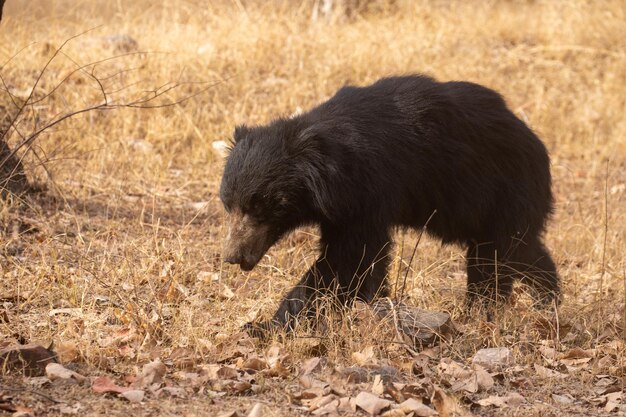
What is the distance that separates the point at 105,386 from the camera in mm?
3764

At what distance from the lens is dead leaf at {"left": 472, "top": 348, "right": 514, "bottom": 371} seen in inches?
177

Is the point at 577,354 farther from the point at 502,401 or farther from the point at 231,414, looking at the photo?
the point at 231,414

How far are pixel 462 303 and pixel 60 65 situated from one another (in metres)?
5.58

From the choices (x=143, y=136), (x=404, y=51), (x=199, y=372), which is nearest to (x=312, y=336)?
(x=199, y=372)

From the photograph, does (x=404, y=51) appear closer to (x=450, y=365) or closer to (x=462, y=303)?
(x=462, y=303)

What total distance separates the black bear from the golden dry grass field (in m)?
0.30

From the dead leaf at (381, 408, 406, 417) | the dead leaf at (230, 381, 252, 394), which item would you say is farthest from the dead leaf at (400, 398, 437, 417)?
the dead leaf at (230, 381, 252, 394)

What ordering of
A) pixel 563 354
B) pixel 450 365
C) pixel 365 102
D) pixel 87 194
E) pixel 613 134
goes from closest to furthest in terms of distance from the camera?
pixel 450 365 → pixel 563 354 → pixel 365 102 → pixel 87 194 → pixel 613 134

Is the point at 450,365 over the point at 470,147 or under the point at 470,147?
under

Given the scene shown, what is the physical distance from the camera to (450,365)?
4.37 m

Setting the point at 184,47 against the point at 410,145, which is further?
the point at 184,47

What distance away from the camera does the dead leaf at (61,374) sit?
151 inches

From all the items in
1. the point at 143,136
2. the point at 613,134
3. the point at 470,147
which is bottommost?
the point at 613,134

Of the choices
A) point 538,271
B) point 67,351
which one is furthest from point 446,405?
point 538,271
